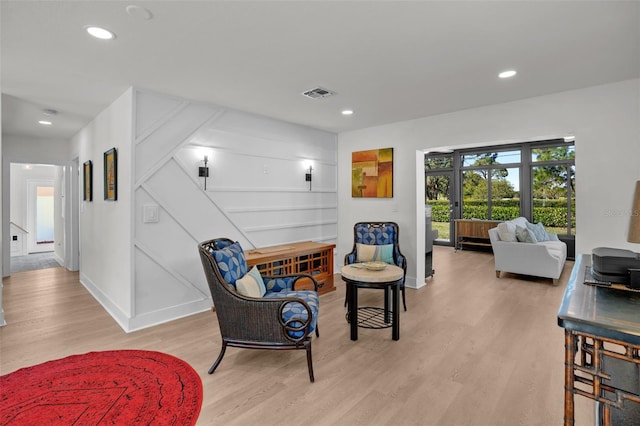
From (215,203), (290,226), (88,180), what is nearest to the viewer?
(215,203)

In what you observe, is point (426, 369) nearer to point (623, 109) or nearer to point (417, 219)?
point (417, 219)

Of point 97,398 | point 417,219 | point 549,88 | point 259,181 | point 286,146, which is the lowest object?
point 97,398

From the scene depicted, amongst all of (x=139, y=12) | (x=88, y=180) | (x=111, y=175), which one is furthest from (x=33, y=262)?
(x=139, y=12)

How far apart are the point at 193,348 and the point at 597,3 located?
157 inches

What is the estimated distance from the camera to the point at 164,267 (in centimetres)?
359

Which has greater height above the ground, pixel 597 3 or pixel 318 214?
pixel 597 3

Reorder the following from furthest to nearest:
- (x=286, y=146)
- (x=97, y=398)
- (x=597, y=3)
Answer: (x=286, y=146), (x=97, y=398), (x=597, y=3)

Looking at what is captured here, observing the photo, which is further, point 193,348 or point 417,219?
point 417,219

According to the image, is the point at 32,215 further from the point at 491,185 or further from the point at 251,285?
the point at 491,185

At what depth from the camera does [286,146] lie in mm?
4918

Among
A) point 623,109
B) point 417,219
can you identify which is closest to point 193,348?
point 417,219

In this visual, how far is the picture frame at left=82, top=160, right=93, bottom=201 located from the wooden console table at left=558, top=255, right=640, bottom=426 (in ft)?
18.3

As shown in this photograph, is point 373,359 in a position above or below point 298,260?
below

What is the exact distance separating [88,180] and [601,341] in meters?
5.90
